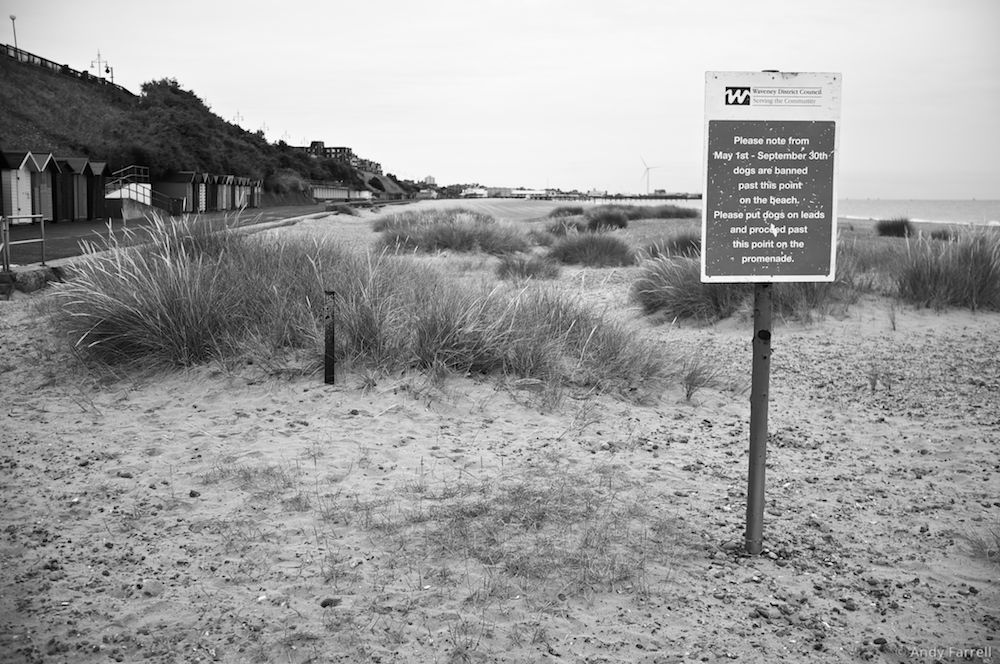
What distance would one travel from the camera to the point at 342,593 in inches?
136

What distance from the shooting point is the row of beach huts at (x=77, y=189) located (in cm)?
2886

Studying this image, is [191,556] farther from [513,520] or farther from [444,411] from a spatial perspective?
[444,411]

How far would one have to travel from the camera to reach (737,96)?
3.55 meters

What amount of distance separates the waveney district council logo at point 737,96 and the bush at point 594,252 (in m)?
12.8

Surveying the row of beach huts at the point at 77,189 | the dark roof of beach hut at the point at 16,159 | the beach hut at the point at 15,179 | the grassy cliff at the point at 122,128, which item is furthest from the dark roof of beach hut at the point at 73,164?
the grassy cliff at the point at 122,128

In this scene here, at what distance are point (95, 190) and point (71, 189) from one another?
108 inches

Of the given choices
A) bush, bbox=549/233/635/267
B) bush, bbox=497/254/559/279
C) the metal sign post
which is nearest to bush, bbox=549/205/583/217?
bush, bbox=549/233/635/267

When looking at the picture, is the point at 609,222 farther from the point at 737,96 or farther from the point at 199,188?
the point at 199,188

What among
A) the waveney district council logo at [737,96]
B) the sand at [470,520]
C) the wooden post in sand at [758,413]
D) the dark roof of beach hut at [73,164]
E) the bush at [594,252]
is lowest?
the sand at [470,520]

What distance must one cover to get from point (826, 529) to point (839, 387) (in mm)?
3287

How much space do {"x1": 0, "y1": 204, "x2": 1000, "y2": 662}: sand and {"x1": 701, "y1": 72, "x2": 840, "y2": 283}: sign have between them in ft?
4.55

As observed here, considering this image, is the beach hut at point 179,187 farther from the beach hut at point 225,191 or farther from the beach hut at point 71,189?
the beach hut at point 71,189

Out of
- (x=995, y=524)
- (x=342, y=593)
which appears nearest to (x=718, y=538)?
(x=995, y=524)
